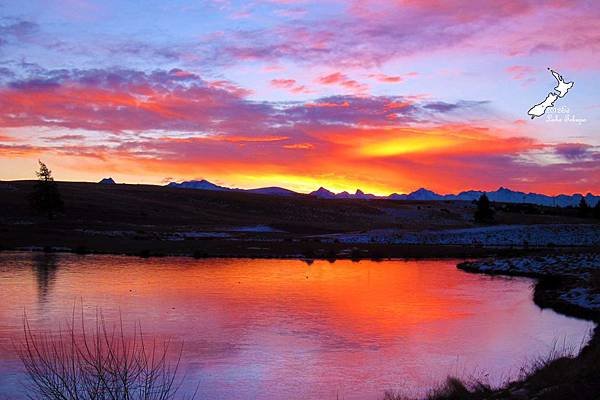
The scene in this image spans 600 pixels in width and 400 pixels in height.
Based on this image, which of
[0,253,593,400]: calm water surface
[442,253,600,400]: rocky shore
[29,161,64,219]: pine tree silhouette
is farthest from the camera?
[29,161,64,219]: pine tree silhouette

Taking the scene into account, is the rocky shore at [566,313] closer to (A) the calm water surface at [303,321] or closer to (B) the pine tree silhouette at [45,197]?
(A) the calm water surface at [303,321]

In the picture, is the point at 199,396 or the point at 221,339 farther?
the point at 221,339

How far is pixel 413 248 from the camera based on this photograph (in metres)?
48.9

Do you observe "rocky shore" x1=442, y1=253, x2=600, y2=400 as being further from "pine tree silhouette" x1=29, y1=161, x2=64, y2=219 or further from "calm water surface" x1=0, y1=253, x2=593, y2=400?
"pine tree silhouette" x1=29, y1=161, x2=64, y2=219

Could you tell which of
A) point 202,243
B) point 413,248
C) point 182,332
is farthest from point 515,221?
point 182,332

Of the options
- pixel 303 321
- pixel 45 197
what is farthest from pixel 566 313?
pixel 45 197

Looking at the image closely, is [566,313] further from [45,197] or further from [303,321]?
[45,197]

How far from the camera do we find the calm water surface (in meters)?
12.9

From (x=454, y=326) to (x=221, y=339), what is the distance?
7.06 m

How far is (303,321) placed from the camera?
724 inches

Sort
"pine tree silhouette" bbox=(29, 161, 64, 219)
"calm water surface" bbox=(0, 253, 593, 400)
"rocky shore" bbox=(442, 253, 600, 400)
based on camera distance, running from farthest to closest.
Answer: "pine tree silhouette" bbox=(29, 161, 64, 219), "calm water surface" bbox=(0, 253, 593, 400), "rocky shore" bbox=(442, 253, 600, 400)

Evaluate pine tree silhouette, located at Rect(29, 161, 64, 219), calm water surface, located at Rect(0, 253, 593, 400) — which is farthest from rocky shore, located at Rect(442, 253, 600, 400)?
pine tree silhouette, located at Rect(29, 161, 64, 219)

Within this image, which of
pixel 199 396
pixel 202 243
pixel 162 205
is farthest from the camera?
pixel 162 205

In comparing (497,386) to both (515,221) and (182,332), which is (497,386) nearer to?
(182,332)
